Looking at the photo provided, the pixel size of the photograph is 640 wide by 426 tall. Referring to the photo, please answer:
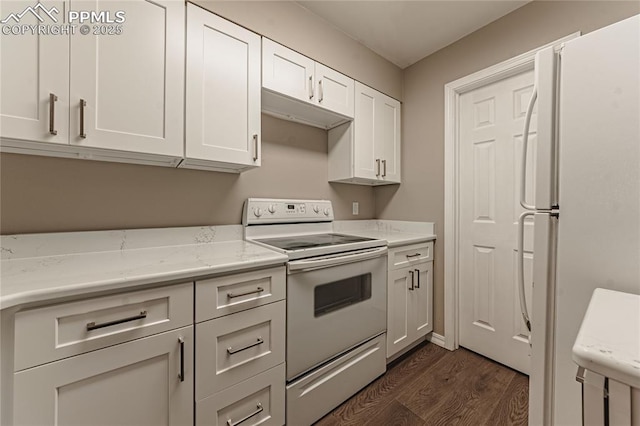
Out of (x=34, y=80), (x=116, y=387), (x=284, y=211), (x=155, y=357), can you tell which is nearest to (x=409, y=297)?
(x=284, y=211)

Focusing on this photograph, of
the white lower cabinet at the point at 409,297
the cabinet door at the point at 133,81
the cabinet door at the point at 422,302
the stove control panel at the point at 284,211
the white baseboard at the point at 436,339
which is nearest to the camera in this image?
the cabinet door at the point at 133,81

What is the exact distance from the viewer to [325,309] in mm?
1511

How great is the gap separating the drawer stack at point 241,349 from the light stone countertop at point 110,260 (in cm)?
9

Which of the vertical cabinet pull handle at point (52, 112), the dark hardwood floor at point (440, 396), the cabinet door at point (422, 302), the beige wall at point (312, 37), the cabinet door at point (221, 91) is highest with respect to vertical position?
the beige wall at point (312, 37)

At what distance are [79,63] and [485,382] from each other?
283 centimetres

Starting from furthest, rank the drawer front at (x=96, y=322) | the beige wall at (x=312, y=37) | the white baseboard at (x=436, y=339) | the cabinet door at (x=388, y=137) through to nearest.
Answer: the cabinet door at (x=388, y=137), the white baseboard at (x=436, y=339), the beige wall at (x=312, y=37), the drawer front at (x=96, y=322)

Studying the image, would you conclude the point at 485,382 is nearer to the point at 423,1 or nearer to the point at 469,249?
the point at 469,249

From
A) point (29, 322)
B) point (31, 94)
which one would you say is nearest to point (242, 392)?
point (29, 322)

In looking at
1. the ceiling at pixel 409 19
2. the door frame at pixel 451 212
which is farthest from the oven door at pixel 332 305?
the ceiling at pixel 409 19

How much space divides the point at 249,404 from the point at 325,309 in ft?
1.87

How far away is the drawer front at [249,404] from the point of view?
111 cm

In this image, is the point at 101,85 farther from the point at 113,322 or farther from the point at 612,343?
the point at 612,343

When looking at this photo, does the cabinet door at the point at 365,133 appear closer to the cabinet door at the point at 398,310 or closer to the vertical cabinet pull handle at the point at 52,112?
the cabinet door at the point at 398,310

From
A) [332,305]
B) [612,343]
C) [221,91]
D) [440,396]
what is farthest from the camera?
[440,396]
